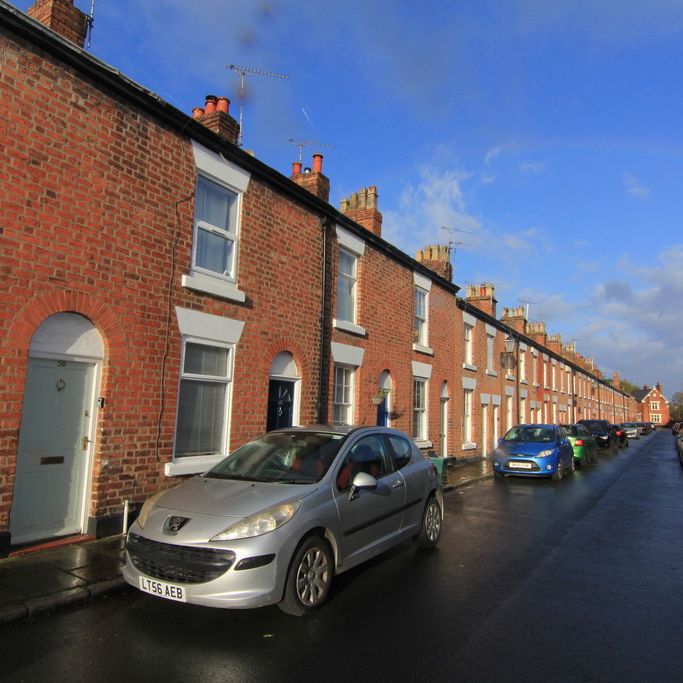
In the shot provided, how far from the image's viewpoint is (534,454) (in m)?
14.3

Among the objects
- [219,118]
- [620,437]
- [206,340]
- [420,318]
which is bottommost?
[620,437]

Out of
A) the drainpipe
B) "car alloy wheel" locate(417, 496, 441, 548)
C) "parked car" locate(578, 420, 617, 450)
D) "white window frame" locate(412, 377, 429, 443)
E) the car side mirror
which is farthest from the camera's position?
"parked car" locate(578, 420, 617, 450)

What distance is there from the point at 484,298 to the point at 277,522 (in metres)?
20.5

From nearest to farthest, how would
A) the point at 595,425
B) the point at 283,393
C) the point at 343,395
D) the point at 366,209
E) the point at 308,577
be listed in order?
the point at 308,577
the point at 283,393
the point at 343,395
the point at 366,209
the point at 595,425

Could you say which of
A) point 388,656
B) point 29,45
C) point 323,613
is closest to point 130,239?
point 29,45

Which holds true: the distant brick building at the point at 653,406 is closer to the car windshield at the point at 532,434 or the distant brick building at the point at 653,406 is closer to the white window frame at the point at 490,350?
the white window frame at the point at 490,350

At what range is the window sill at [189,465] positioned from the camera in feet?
24.9

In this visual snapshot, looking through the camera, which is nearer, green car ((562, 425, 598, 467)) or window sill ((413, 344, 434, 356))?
window sill ((413, 344, 434, 356))

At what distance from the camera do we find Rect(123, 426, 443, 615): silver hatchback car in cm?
417

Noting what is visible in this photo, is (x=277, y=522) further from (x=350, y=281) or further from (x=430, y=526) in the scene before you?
(x=350, y=281)

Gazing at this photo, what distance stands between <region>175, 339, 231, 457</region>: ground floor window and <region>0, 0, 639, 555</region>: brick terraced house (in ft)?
0.08

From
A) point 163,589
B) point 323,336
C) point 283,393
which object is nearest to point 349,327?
point 323,336

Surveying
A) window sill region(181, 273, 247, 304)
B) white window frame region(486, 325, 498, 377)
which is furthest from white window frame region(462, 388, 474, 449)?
window sill region(181, 273, 247, 304)

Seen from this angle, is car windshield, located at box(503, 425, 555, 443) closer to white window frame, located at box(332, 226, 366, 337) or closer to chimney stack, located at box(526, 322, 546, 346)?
white window frame, located at box(332, 226, 366, 337)
